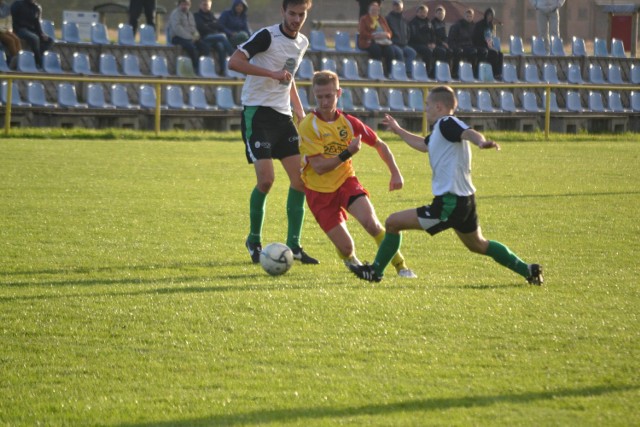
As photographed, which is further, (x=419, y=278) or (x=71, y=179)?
(x=71, y=179)

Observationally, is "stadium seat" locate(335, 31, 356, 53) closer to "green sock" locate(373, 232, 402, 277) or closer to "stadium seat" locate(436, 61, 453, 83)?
"stadium seat" locate(436, 61, 453, 83)

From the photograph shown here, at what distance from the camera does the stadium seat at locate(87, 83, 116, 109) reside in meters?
20.6

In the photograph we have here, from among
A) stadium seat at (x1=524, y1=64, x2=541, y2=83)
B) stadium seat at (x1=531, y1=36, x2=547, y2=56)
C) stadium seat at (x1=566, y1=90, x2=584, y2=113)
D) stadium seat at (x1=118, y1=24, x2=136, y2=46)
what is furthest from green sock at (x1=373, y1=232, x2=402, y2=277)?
stadium seat at (x1=531, y1=36, x2=547, y2=56)

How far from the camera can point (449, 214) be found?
6.75 m

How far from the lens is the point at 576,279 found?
24.0 ft

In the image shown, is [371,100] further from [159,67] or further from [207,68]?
Result: [159,67]

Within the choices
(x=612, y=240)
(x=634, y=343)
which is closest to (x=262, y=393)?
(x=634, y=343)

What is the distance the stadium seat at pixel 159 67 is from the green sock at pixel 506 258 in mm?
15406

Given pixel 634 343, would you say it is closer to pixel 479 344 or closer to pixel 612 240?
pixel 479 344

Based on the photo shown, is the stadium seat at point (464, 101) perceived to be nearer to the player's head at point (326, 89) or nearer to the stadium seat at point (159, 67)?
the stadium seat at point (159, 67)

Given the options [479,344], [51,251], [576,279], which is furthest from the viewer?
[51,251]

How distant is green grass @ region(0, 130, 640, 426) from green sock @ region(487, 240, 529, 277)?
11 cm

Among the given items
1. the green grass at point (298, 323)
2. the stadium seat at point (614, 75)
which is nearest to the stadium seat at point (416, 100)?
the stadium seat at point (614, 75)

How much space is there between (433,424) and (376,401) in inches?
13.8
